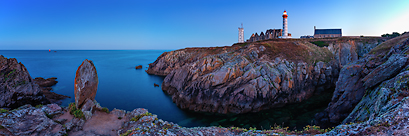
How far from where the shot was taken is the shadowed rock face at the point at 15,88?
2291 cm

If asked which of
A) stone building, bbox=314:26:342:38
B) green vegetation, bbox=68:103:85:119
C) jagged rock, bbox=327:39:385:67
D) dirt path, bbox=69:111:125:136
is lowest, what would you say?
dirt path, bbox=69:111:125:136

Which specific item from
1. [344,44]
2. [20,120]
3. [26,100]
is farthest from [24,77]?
[344,44]

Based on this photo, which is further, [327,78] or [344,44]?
[344,44]

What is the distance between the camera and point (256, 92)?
1118 inches

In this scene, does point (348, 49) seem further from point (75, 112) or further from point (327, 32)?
point (75, 112)

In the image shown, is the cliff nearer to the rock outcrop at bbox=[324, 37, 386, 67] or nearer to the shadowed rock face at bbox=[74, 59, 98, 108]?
the rock outcrop at bbox=[324, 37, 386, 67]

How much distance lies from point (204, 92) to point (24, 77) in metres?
25.7

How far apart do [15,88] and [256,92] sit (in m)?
33.3

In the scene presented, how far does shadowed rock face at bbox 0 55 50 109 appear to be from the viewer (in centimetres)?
2291

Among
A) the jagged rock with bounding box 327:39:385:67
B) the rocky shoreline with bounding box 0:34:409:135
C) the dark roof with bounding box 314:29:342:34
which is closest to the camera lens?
the rocky shoreline with bounding box 0:34:409:135

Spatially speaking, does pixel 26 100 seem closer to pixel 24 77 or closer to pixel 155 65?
pixel 24 77

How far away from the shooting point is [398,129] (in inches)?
313

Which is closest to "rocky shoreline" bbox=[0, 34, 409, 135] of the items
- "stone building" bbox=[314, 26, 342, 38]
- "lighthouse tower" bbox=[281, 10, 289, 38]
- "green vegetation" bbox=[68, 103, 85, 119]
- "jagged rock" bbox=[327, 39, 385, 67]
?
"green vegetation" bbox=[68, 103, 85, 119]

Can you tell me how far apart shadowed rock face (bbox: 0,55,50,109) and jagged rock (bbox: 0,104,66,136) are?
14.1 meters
